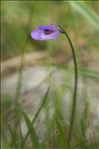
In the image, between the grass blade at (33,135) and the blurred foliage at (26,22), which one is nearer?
the grass blade at (33,135)

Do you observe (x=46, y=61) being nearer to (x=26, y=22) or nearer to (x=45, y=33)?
(x=26, y=22)

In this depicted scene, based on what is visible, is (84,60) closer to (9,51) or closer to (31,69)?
(31,69)

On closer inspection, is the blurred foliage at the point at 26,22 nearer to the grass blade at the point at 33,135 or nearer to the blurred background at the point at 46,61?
the blurred background at the point at 46,61

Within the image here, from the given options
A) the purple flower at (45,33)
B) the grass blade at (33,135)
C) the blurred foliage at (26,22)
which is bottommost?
the blurred foliage at (26,22)

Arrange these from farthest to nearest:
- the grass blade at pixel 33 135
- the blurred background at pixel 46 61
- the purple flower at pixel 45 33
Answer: the blurred background at pixel 46 61 < the grass blade at pixel 33 135 < the purple flower at pixel 45 33

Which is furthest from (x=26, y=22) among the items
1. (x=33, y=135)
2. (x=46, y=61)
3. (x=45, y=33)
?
(x=45, y=33)

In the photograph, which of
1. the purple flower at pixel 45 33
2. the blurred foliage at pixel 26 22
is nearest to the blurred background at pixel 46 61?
the blurred foliage at pixel 26 22

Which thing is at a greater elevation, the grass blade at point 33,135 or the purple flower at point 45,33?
the purple flower at point 45,33
